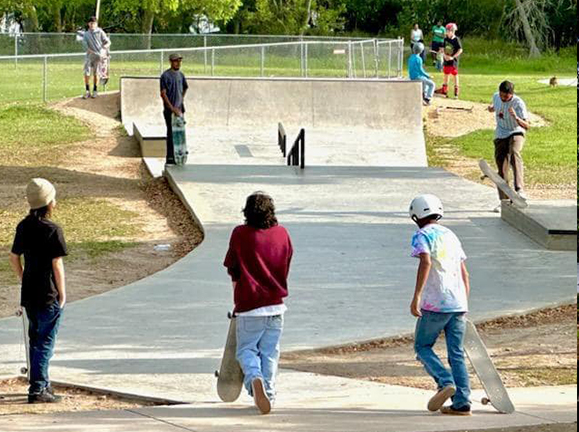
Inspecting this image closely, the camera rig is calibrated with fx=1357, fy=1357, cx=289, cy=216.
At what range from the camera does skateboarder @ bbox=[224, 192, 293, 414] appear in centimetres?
873

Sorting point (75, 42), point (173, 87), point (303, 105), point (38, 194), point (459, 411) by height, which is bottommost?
point (459, 411)

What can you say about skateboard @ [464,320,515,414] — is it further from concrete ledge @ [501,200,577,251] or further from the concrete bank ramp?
the concrete bank ramp

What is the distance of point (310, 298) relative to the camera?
13.2m

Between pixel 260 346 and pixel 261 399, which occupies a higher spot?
pixel 260 346

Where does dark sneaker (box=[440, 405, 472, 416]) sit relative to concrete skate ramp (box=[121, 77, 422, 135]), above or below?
below

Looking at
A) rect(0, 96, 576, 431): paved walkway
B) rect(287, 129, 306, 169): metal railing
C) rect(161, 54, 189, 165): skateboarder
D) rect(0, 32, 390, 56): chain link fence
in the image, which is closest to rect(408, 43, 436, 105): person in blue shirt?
rect(287, 129, 306, 169): metal railing

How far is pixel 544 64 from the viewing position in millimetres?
53875

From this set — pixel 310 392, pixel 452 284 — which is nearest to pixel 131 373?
pixel 310 392

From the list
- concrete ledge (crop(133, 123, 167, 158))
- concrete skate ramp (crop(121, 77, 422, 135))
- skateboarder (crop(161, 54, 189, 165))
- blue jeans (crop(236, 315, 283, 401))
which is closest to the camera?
blue jeans (crop(236, 315, 283, 401))

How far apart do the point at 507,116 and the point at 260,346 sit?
9743mm

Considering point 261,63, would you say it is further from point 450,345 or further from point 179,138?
point 450,345

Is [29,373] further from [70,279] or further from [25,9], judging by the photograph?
[25,9]

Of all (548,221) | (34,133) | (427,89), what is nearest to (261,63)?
(427,89)

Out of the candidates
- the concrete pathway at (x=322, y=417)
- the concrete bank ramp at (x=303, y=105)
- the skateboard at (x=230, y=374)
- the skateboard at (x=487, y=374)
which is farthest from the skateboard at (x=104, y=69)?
the skateboard at (x=487, y=374)
